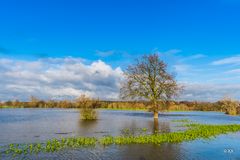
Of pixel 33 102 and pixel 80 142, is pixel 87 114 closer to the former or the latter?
pixel 80 142

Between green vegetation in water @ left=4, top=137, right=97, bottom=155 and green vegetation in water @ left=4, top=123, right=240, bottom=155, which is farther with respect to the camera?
green vegetation in water @ left=4, top=123, right=240, bottom=155

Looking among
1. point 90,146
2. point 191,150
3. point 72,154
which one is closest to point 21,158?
point 72,154

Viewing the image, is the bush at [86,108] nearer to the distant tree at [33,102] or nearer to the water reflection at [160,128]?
the water reflection at [160,128]

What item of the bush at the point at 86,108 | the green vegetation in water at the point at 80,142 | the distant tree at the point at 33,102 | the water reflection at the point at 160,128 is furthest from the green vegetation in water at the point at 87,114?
the distant tree at the point at 33,102

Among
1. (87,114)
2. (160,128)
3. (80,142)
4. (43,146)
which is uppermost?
(87,114)

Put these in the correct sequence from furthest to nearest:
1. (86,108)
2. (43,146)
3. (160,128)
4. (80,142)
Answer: (86,108) → (160,128) → (80,142) → (43,146)

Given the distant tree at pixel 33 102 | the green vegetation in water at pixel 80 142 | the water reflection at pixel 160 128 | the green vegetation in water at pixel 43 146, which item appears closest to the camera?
the green vegetation in water at pixel 43 146

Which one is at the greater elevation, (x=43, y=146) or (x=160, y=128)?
(x=160, y=128)

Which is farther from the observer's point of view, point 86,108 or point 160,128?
point 86,108

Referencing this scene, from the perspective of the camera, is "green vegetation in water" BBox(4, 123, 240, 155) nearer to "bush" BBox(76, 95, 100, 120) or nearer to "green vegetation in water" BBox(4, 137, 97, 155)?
"green vegetation in water" BBox(4, 137, 97, 155)

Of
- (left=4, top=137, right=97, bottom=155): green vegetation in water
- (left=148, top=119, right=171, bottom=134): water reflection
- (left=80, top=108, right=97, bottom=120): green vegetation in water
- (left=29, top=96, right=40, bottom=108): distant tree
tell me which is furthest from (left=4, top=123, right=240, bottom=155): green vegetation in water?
(left=29, top=96, right=40, bottom=108): distant tree

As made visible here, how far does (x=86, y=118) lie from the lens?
57.9m

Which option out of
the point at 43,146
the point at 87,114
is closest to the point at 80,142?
the point at 43,146

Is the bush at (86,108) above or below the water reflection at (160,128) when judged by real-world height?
above
